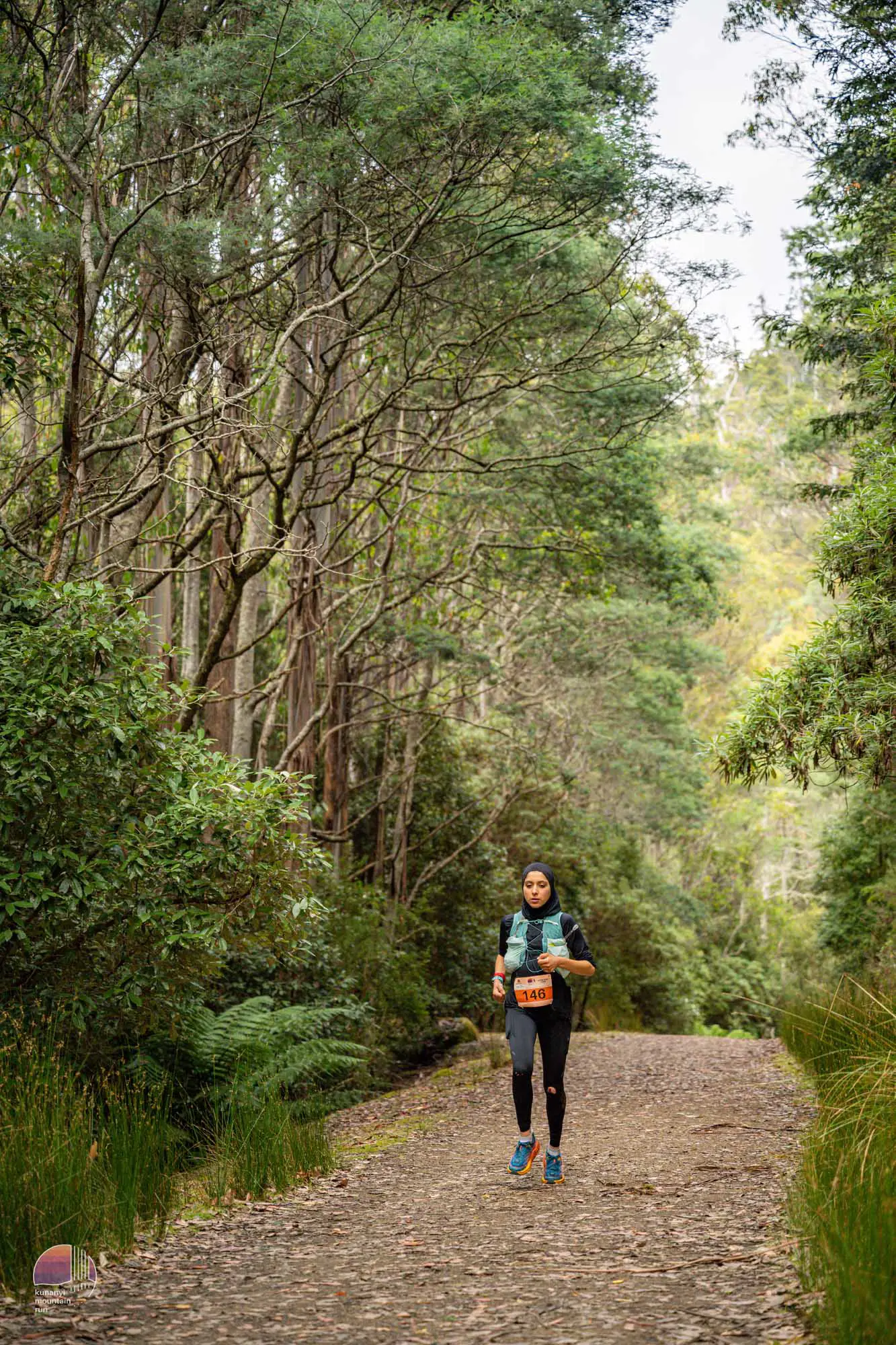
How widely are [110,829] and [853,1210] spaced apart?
429 cm

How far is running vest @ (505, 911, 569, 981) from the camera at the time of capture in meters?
6.27

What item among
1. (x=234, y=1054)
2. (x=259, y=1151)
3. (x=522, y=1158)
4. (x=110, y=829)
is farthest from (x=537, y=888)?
(x=234, y=1054)

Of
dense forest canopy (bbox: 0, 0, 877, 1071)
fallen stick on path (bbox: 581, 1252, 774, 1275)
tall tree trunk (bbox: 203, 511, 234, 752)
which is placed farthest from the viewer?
tall tree trunk (bbox: 203, 511, 234, 752)

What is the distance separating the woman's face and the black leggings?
0.55 metres

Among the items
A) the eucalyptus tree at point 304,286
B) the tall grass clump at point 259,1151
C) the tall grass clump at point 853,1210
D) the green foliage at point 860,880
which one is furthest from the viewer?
the green foliage at point 860,880

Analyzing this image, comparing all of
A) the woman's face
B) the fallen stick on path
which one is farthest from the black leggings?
the fallen stick on path

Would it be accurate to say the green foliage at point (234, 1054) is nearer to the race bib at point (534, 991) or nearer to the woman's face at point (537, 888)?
the race bib at point (534, 991)

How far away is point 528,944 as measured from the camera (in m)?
6.30

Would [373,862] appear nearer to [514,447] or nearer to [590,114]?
[514,447]

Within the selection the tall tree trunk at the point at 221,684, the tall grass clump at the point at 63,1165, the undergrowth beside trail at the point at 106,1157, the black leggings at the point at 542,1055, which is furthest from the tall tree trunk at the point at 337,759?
the tall grass clump at the point at 63,1165

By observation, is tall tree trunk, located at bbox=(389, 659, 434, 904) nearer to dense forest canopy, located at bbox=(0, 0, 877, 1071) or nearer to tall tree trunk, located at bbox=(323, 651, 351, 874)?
dense forest canopy, located at bbox=(0, 0, 877, 1071)

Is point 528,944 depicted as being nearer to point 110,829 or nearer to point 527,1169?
point 527,1169

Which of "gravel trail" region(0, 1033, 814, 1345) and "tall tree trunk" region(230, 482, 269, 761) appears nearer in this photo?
"gravel trail" region(0, 1033, 814, 1345)

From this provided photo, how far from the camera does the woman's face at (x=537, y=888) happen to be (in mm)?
6293
